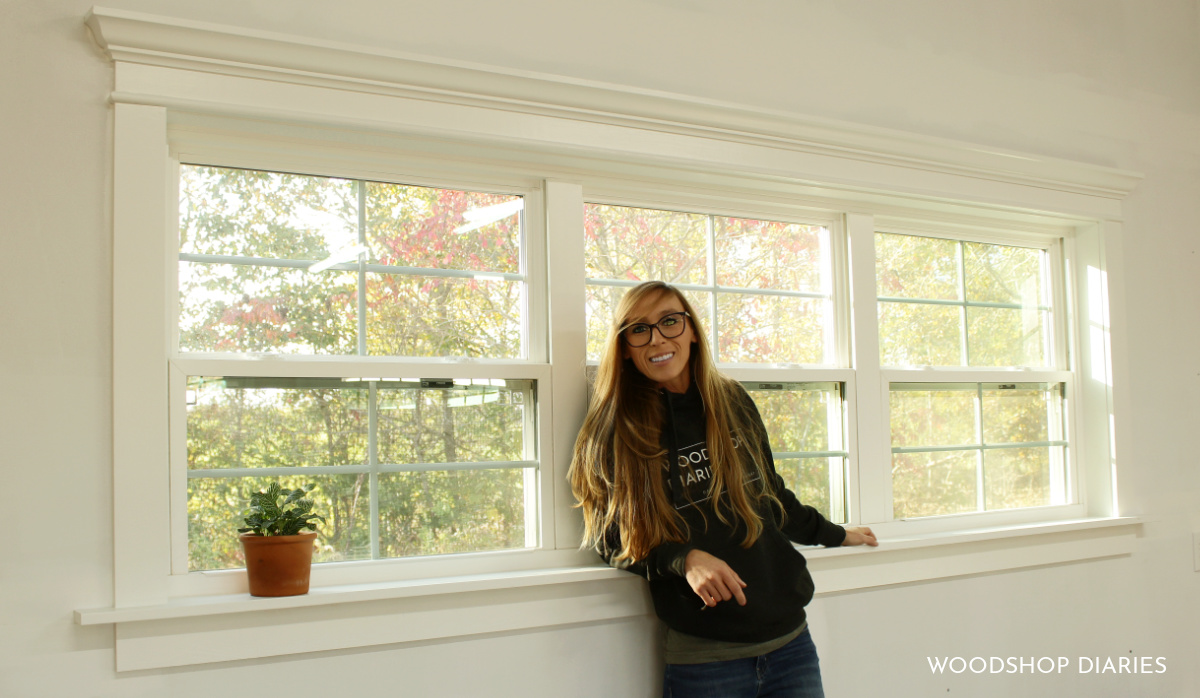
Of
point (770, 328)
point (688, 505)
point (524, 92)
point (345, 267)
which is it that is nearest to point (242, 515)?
point (345, 267)

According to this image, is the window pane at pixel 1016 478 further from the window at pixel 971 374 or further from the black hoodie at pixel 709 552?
the black hoodie at pixel 709 552

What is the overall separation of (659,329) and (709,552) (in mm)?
506

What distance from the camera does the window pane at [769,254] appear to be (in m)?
2.34

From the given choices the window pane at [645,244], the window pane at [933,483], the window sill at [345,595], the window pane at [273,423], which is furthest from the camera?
the window pane at [933,483]

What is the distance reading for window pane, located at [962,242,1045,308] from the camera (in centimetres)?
274

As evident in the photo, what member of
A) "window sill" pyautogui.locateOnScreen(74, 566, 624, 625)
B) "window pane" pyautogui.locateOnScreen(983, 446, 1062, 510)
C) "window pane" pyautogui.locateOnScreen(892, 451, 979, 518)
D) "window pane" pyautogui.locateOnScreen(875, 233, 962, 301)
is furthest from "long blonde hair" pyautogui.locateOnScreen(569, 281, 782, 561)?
"window pane" pyautogui.locateOnScreen(983, 446, 1062, 510)

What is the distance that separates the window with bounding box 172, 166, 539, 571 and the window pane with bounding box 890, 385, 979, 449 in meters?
1.19

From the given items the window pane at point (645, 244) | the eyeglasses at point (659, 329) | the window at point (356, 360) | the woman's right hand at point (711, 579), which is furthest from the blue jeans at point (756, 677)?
the window pane at point (645, 244)

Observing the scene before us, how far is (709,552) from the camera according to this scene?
6.04ft

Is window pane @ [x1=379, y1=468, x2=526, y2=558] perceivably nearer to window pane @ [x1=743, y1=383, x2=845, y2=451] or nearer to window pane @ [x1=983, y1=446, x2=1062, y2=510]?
window pane @ [x1=743, y1=383, x2=845, y2=451]

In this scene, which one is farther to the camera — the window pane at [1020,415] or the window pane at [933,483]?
the window pane at [1020,415]

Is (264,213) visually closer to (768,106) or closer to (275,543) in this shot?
(275,543)

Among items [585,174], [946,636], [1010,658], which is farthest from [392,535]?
[1010,658]

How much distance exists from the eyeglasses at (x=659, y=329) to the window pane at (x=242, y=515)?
0.68 m
